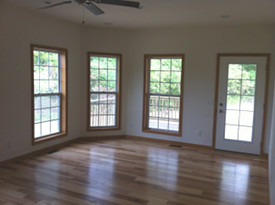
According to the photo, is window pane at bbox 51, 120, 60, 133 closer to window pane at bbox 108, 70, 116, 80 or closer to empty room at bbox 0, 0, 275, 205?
empty room at bbox 0, 0, 275, 205

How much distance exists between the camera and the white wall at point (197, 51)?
500 cm

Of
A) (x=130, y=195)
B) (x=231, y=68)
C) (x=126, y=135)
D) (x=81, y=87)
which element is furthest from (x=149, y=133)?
(x=130, y=195)

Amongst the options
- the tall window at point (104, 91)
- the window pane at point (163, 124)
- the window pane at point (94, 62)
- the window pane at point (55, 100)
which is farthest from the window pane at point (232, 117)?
the window pane at point (55, 100)

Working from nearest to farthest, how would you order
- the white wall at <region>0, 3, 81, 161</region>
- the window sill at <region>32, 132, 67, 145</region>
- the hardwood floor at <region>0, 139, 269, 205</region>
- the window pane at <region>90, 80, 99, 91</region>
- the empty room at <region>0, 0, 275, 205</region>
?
1. the hardwood floor at <region>0, 139, 269, 205</region>
2. the empty room at <region>0, 0, 275, 205</region>
3. the white wall at <region>0, 3, 81, 161</region>
4. the window sill at <region>32, 132, 67, 145</region>
5. the window pane at <region>90, 80, 99, 91</region>

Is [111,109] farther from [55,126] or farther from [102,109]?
[55,126]

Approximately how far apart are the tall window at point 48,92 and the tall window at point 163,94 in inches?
74.4

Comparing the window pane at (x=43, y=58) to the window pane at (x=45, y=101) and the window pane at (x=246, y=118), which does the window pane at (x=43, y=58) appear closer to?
the window pane at (x=45, y=101)

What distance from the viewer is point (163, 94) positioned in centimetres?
586

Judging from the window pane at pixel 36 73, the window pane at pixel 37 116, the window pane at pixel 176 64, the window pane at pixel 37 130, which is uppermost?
the window pane at pixel 176 64

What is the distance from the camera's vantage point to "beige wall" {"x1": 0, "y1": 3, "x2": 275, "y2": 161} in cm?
418

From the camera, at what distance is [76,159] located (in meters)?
4.58

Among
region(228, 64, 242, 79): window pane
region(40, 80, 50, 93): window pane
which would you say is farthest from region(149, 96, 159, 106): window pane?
region(40, 80, 50, 93): window pane

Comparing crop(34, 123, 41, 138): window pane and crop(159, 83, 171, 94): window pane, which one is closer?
crop(34, 123, 41, 138): window pane

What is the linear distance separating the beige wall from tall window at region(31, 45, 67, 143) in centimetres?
18
